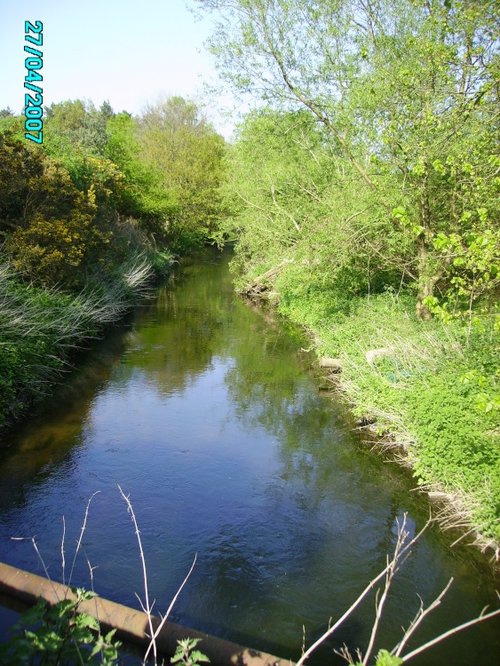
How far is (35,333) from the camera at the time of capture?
46.5 ft

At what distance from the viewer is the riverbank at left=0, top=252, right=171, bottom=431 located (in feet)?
41.3

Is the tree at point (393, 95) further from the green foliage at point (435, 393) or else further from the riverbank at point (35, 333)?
the riverbank at point (35, 333)

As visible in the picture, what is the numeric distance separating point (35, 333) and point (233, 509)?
7804 millimetres

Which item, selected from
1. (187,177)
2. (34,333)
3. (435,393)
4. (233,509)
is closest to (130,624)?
(233,509)

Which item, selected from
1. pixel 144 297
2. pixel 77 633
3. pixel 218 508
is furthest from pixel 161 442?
pixel 144 297

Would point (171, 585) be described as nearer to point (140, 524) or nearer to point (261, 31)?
point (140, 524)

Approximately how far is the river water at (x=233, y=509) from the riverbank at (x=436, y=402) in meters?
0.61

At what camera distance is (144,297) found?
96.5 ft

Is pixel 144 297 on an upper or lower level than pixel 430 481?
upper

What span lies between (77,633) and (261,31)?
18.7 metres

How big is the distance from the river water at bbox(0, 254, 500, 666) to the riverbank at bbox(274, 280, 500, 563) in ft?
2.00

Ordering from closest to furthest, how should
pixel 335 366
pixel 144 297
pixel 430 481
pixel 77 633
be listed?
pixel 77 633 → pixel 430 481 → pixel 335 366 → pixel 144 297

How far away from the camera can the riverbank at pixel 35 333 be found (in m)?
12.6

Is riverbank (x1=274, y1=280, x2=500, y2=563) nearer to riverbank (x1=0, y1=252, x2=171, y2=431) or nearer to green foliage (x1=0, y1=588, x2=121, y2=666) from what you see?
green foliage (x1=0, y1=588, x2=121, y2=666)
